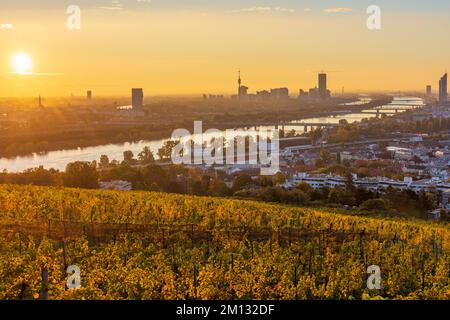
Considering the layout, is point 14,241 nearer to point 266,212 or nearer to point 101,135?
point 266,212

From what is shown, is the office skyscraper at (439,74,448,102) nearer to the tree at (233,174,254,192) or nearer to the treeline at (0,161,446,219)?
the treeline at (0,161,446,219)

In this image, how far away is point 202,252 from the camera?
523 centimetres

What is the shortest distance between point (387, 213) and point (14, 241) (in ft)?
21.0

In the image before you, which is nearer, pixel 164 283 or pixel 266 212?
pixel 164 283

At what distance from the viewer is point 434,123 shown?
142 feet

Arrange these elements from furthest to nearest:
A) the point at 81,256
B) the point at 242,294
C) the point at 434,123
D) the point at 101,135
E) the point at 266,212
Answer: the point at 434,123 < the point at 101,135 < the point at 266,212 < the point at 81,256 < the point at 242,294

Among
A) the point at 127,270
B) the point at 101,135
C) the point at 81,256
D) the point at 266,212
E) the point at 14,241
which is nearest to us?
the point at 127,270

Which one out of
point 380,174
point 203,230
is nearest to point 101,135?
point 380,174

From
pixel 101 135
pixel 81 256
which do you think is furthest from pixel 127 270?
pixel 101 135

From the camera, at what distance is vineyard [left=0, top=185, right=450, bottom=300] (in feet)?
13.6

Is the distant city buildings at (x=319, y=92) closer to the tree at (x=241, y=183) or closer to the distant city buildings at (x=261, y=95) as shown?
the distant city buildings at (x=261, y=95)

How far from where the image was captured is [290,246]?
568cm

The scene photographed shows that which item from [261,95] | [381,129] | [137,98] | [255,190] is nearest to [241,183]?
[255,190]
